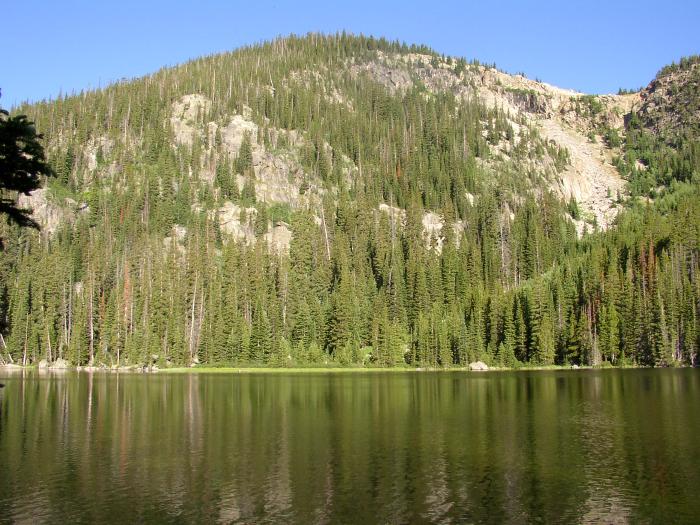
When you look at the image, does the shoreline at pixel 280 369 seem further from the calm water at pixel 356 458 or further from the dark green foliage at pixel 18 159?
the dark green foliage at pixel 18 159

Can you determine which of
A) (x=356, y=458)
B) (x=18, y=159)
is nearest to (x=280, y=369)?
(x=356, y=458)

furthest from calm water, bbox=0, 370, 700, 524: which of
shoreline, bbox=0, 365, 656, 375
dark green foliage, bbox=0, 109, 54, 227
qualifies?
shoreline, bbox=0, 365, 656, 375

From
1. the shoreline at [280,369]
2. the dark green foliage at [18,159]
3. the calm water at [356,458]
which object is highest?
the dark green foliage at [18,159]

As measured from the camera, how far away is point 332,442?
5188cm

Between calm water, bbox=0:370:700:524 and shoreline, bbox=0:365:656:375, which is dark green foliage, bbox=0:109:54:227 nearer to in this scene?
calm water, bbox=0:370:700:524

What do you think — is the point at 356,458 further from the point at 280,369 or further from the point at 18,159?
the point at 280,369

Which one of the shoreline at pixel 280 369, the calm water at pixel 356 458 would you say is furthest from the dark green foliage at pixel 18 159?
the shoreline at pixel 280 369

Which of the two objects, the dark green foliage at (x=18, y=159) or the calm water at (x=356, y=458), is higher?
the dark green foliage at (x=18, y=159)

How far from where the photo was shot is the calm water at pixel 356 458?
32906mm

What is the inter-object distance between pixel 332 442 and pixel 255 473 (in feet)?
38.1

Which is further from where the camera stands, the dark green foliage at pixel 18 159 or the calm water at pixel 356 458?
the calm water at pixel 356 458

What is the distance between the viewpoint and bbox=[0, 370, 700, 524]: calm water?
3291cm

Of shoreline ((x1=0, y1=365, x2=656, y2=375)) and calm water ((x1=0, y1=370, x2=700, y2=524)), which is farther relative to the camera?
shoreline ((x1=0, y1=365, x2=656, y2=375))

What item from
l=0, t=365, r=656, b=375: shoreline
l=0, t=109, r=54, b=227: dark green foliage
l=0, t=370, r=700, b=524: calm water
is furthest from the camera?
l=0, t=365, r=656, b=375: shoreline
